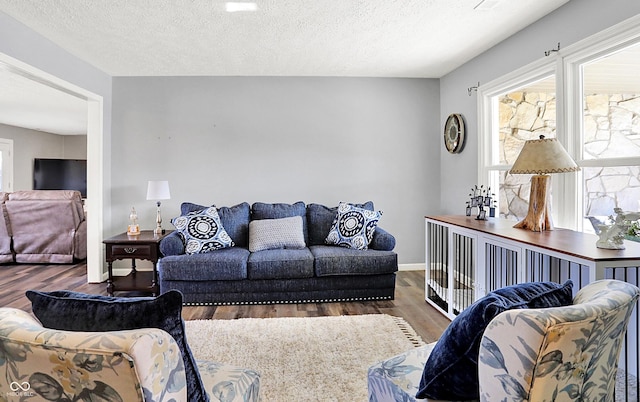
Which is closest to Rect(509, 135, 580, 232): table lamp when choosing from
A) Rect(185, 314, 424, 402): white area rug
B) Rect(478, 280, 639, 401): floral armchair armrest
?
Rect(185, 314, 424, 402): white area rug

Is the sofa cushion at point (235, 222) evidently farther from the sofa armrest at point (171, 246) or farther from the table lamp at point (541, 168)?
the table lamp at point (541, 168)

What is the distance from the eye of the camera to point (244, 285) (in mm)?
3723

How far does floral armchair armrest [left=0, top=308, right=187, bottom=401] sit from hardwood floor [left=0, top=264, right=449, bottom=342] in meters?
2.40

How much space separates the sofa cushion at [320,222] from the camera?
4383 millimetres

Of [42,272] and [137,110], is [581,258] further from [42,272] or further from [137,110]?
[42,272]

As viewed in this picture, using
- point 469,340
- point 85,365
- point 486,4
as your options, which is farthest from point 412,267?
point 85,365

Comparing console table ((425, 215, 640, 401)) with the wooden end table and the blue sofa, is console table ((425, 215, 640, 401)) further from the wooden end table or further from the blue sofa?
the wooden end table

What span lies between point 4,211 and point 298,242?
4530 mm

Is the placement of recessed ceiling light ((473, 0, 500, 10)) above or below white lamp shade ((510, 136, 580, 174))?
above

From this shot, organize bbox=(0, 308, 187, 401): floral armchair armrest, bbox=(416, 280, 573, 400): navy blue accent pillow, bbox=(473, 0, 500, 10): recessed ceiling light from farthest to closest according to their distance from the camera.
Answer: bbox=(473, 0, 500, 10): recessed ceiling light → bbox=(416, 280, 573, 400): navy blue accent pillow → bbox=(0, 308, 187, 401): floral armchair armrest

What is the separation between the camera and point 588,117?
277 cm

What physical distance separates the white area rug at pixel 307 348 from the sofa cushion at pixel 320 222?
121 centimetres

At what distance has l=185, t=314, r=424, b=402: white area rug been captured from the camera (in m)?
2.20

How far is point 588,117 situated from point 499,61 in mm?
1225
